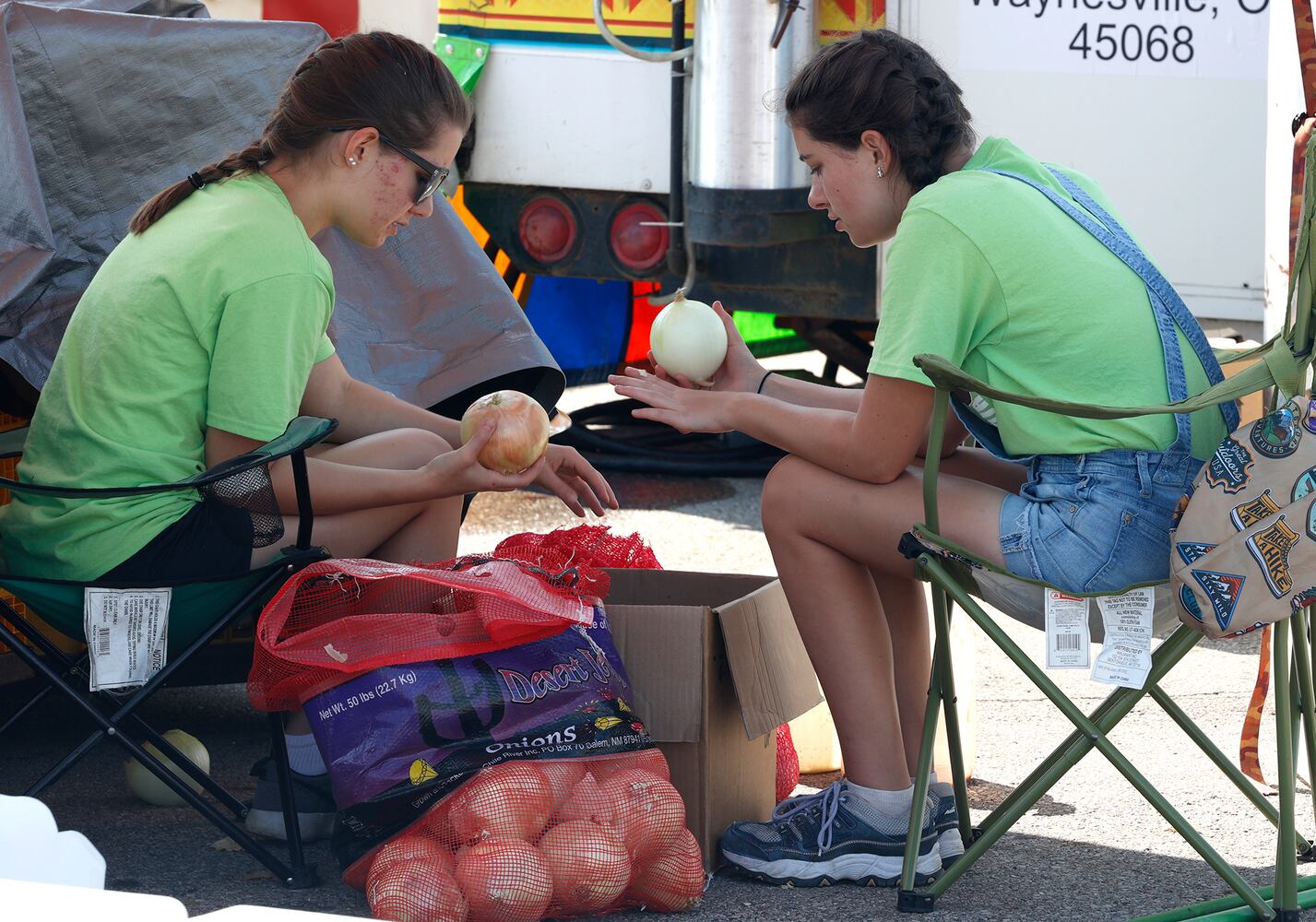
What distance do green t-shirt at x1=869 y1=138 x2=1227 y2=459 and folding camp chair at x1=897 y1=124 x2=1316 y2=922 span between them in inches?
4.9

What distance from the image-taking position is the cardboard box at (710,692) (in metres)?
2.48

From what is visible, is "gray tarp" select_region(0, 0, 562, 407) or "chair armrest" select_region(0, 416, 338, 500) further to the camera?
"gray tarp" select_region(0, 0, 562, 407)

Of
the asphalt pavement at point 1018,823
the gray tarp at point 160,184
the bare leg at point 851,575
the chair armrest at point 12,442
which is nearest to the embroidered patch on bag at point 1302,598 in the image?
the bare leg at point 851,575

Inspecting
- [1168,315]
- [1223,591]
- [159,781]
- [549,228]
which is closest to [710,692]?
[1223,591]

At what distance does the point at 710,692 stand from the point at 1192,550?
30.6 inches

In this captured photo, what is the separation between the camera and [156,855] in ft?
8.42

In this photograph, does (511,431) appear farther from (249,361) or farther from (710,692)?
(710,692)

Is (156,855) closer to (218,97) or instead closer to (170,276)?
(170,276)

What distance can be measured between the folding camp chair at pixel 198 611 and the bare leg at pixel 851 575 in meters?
0.72

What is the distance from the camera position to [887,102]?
7.94 ft

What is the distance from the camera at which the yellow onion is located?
8.27ft

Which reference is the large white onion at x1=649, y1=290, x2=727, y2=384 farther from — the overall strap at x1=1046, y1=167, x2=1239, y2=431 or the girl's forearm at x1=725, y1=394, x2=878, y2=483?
the overall strap at x1=1046, y1=167, x2=1239, y2=431

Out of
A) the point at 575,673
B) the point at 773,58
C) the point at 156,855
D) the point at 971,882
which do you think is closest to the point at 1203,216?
the point at 773,58

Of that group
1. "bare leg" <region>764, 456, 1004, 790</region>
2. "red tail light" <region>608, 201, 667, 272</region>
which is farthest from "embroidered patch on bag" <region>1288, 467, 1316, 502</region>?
"red tail light" <region>608, 201, 667, 272</region>
